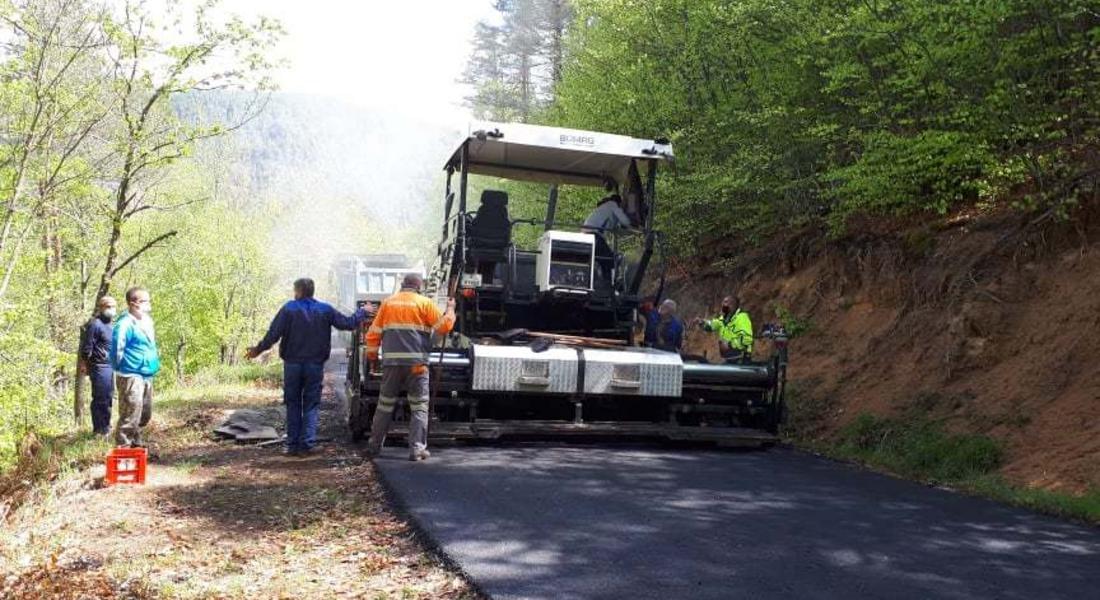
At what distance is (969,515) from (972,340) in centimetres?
388

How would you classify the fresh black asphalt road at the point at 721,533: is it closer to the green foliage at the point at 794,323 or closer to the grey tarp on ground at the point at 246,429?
the grey tarp on ground at the point at 246,429

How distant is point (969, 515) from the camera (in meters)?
6.14

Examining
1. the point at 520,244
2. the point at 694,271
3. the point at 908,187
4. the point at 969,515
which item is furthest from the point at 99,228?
the point at 969,515

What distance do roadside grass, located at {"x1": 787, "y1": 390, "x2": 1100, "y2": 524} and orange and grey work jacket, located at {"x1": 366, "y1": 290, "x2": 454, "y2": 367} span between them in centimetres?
426

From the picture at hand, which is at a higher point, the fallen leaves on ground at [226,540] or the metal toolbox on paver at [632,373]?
the metal toolbox on paver at [632,373]

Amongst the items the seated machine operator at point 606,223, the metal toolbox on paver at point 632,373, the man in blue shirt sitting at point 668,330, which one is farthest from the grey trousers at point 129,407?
the man in blue shirt sitting at point 668,330

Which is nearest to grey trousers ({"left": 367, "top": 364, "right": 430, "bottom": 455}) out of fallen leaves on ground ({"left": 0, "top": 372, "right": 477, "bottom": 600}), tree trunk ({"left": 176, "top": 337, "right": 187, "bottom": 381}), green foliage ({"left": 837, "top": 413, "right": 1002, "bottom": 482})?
fallen leaves on ground ({"left": 0, "top": 372, "right": 477, "bottom": 600})

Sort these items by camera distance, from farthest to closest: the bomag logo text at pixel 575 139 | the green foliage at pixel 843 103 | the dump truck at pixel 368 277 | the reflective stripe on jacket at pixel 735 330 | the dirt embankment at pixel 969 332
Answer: the dump truck at pixel 368 277, the reflective stripe on jacket at pixel 735 330, the bomag logo text at pixel 575 139, the green foliage at pixel 843 103, the dirt embankment at pixel 969 332

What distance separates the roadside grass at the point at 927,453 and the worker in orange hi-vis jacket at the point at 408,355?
4.22 metres

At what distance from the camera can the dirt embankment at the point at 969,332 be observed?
26.0ft

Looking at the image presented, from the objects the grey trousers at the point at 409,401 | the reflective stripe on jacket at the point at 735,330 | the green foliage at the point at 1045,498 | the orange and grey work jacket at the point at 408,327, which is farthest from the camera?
the reflective stripe on jacket at the point at 735,330

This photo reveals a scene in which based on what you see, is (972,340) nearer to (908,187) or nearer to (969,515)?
(908,187)

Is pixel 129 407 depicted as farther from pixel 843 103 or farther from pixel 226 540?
pixel 843 103

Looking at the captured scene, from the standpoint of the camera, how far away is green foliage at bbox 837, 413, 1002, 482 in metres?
7.86
